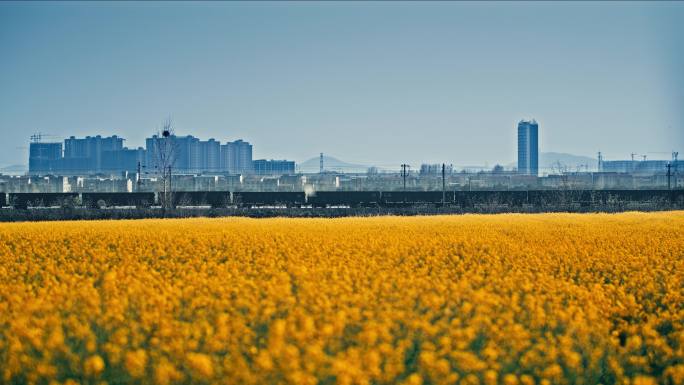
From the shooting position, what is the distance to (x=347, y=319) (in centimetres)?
662

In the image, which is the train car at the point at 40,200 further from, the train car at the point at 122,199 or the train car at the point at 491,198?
the train car at the point at 491,198

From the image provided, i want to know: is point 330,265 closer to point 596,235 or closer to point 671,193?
point 596,235

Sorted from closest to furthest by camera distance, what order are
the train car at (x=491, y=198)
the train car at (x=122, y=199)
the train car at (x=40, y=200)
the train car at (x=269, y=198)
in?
the train car at (x=491, y=198) → the train car at (x=40, y=200) → the train car at (x=122, y=199) → the train car at (x=269, y=198)

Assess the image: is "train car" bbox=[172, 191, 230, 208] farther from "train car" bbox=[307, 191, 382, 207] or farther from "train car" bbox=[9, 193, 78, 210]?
"train car" bbox=[9, 193, 78, 210]

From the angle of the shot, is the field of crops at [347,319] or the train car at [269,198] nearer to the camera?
the field of crops at [347,319]

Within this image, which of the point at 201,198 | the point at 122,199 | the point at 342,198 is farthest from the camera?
the point at 201,198

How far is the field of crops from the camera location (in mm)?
5414

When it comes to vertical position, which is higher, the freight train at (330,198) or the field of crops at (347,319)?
the freight train at (330,198)

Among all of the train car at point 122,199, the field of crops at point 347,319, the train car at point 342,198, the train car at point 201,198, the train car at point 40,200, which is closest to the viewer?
the field of crops at point 347,319

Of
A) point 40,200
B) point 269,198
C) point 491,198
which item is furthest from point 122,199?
point 491,198

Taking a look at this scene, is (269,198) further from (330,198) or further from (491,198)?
(491,198)

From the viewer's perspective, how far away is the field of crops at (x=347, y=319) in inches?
213

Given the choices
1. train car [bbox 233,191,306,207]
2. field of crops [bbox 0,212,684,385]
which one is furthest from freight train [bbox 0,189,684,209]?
field of crops [bbox 0,212,684,385]

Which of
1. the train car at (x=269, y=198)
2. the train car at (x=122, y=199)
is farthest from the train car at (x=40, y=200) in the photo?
the train car at (x=269, y=198)
